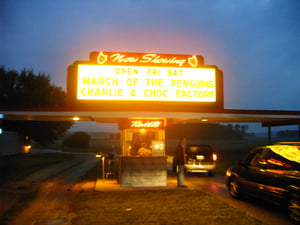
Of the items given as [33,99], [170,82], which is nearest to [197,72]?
[170,82]

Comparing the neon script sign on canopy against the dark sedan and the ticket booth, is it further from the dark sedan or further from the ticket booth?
the dark sedan

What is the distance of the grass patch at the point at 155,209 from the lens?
280 inches

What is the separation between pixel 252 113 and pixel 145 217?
6.31 metres

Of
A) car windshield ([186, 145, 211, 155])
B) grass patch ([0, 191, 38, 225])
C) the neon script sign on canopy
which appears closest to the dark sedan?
the neon script sign on canopy

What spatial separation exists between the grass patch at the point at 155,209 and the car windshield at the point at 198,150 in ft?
18.7

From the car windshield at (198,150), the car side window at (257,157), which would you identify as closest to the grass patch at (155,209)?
the car side window at (257,157)

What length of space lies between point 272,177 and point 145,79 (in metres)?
5.59

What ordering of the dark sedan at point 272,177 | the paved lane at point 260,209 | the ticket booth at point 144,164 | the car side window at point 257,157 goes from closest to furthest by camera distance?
the dark sedan at point 272,177 → the paved lane at point 260,209 → the car side window at point 257,157 → the ticket booth at point 144,164

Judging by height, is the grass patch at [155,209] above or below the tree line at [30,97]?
below

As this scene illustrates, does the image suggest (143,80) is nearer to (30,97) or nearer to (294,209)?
(294,209)

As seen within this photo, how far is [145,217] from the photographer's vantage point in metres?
7.39

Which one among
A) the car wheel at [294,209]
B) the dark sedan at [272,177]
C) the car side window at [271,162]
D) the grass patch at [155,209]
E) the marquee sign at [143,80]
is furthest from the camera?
the marquee sign at [143,80]

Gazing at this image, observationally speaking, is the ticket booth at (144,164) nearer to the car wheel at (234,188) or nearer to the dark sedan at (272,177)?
the car wheel at (234,188)

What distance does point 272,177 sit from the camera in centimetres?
757
